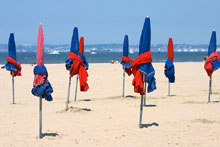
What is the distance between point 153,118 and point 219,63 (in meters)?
5.33

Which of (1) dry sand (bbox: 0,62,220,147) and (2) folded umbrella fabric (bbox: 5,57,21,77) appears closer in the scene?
(1) dry sand (bbox: 0,62,220,147)

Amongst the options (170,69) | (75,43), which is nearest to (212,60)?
(170,69)

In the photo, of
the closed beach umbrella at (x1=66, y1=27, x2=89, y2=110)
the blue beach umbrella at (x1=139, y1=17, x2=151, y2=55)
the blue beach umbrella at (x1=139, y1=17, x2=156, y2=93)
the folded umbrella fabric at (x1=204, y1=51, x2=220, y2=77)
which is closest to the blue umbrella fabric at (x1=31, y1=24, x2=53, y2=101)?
the blue beach umbrella at (x1=139, y1=17, x2=156, y2=93)

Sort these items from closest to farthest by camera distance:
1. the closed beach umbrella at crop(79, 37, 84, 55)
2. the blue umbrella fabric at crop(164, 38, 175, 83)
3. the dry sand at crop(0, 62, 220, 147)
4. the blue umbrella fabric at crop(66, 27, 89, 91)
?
the dry sand at crop(0, 62, 220, 147) < the blue umbrella fabric at crop(66, 27, 89, 91) < the closed beach umbrella at crop(79, 37, 84, 55) < the blue umbrella fabric at crop(164, 38, 175, 83)

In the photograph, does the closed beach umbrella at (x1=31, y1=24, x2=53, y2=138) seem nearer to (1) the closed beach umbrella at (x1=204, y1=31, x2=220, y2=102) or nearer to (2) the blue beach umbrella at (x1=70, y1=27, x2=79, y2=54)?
(2) the blue beach umbrella at (x1=70, y1=27, x2=79, y2=54)

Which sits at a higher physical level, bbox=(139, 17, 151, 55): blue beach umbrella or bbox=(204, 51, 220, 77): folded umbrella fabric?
bbox=(139, 17, 151, 55): blue beach umbrella

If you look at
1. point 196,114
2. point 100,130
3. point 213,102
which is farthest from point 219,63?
point 100,130

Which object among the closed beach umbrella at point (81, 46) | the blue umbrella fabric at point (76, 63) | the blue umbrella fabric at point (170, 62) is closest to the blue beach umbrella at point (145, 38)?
the blue umbrella fabric at point (76, 63)

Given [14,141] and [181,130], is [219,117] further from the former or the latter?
[14,141]

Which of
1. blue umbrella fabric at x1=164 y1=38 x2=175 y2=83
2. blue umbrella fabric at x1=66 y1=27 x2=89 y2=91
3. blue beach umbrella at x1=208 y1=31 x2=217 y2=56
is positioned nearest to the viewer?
blue umbrella fabric at x1=66 y1=27 x2=89 y2=91

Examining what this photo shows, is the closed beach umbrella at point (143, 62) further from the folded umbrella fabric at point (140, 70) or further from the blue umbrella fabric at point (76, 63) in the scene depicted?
the blue umbrella fabric at point (76, 63)

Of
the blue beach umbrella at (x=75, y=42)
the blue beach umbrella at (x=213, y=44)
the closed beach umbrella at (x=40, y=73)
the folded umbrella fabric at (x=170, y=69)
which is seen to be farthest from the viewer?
the folded umbrella fabric at (x=170, y=69)

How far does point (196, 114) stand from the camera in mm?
14086

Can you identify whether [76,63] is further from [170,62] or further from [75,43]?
[170,62]
